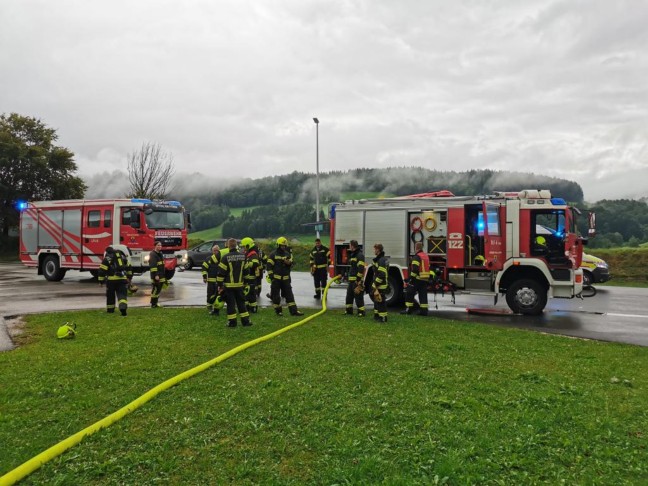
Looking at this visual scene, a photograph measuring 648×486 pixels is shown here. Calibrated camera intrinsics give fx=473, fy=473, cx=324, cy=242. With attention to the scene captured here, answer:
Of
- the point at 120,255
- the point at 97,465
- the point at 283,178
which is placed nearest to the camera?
the point at 97,465

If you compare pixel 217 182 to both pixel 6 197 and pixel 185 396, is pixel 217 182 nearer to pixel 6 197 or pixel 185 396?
pixel 6 197

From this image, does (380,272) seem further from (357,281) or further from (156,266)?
(156,266)

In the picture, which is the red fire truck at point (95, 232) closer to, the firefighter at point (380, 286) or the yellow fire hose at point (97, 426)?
the firefighter at point (380, 286)

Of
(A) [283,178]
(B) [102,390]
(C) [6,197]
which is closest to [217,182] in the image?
(A) [283,178]

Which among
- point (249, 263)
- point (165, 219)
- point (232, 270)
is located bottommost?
point (232, 270)

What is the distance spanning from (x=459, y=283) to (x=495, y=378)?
5948mm

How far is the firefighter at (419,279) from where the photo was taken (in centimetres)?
1038

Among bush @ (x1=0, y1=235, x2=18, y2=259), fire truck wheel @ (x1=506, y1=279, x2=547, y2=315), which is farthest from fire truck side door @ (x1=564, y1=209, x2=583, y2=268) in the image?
Result: bush @ (x1=0, y1=235, x2=18, y2=259)

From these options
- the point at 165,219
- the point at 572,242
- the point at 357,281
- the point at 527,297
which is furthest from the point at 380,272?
the point at 165,219

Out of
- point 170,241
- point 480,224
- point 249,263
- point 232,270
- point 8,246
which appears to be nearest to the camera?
point 232,270

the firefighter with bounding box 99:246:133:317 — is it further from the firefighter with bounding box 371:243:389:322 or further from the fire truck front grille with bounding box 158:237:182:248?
the fire truck front grille with bounding box 158:237:182:248

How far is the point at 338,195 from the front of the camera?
187 feet

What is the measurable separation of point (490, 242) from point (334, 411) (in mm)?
7672

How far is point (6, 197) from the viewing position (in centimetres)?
3647
